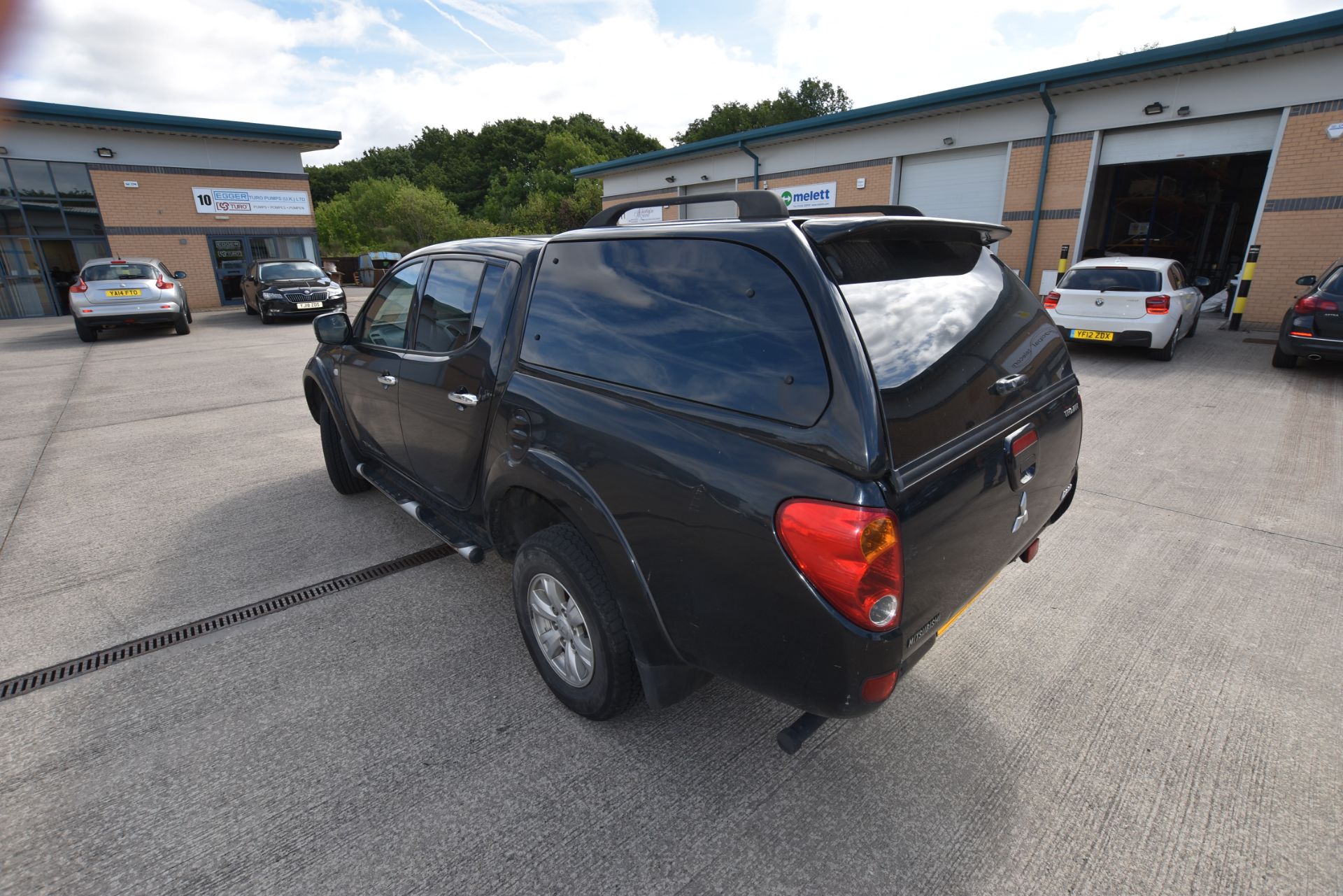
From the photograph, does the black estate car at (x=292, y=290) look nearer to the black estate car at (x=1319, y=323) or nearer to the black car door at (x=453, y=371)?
the black car door at (x=453, y=371)

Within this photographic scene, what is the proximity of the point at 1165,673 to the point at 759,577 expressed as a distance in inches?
81.3

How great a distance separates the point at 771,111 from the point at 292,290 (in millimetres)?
45601

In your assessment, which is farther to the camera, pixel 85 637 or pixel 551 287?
pixel 85 637

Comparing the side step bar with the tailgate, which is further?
the side step bar

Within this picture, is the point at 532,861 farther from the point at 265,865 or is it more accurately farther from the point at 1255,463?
the point at 1255,463

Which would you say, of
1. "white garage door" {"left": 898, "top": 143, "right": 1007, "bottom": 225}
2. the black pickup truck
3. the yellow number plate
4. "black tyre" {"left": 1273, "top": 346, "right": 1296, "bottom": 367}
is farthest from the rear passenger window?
"white garage door" {"left": 898, "top": 143, "right": 1007, "bottom": 225}

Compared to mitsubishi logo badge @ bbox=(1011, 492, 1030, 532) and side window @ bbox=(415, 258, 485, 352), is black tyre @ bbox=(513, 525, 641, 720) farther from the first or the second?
mitsubishi logo badge @ bbox=(1011, 492, 1030, 532)

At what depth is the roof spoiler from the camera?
1.86 m

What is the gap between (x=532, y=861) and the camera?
1.87 meters

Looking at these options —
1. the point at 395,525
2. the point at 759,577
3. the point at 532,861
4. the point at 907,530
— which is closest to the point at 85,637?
the point at 395,525

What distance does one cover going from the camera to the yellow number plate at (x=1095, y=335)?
8.72 m

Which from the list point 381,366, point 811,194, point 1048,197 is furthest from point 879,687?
point 811,194

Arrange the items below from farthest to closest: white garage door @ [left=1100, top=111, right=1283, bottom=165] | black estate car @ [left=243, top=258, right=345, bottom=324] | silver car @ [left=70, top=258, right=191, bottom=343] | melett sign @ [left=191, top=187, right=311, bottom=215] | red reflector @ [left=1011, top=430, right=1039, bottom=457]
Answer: melett sign @ [left=191, top=187, right=311, bottom=215] → black estate car @ [left=243, top=258, right=345, bottom=324] → silver car @ [left=70, top=258, right=191, bottom=343] → white garage door @ [left=1100, top=111, right=1283, bottom=165] → red reflector @ [left=1011, top=430, right=1039, bottom=457]

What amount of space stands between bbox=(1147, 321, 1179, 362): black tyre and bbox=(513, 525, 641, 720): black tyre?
9.48m
